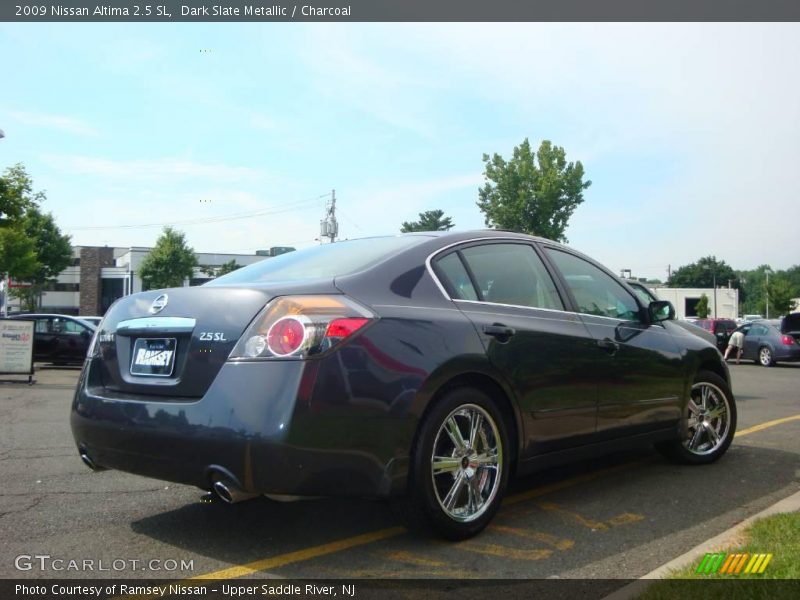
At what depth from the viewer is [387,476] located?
327 centimetres

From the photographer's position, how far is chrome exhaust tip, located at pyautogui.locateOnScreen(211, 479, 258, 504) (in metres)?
3.12

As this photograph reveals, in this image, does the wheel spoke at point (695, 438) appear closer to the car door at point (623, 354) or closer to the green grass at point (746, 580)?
the car door at point (623, 354)

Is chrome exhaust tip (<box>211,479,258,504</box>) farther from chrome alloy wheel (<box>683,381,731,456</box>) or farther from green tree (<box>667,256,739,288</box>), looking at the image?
green tree (<box>667,256,739,288</box>)

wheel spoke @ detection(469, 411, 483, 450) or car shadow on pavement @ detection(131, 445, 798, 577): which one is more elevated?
wheel spoke @ detection(469, 411, 483, 450)

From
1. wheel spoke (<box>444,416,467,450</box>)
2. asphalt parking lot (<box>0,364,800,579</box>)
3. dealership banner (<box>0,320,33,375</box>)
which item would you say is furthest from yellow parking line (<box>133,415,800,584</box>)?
dealership banner (<box>0,320,33,375</box>)

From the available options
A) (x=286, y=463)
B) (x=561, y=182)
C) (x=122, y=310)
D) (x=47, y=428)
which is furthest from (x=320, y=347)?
(x=561, y=182)

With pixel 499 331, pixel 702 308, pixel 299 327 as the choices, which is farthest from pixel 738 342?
pixel 702 308

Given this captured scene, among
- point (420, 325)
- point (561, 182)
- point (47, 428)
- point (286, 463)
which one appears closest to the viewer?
point (286, 463)

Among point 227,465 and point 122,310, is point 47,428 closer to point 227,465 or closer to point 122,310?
point 122,310

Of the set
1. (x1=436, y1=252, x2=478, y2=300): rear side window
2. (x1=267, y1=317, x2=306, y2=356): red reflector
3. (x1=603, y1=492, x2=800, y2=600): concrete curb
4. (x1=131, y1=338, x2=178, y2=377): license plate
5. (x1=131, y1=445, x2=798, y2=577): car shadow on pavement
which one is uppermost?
(x1=436, y1=252, x2=478, y2=300): rear side window

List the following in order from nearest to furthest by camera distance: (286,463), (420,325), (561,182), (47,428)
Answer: (286,463) < (420,325) < (47,428) < (561,182)

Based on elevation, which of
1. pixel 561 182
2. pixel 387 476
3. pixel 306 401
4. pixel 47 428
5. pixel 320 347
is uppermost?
pixel 561 182

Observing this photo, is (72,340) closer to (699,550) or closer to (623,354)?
(623,354)

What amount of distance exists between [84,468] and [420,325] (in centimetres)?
324
